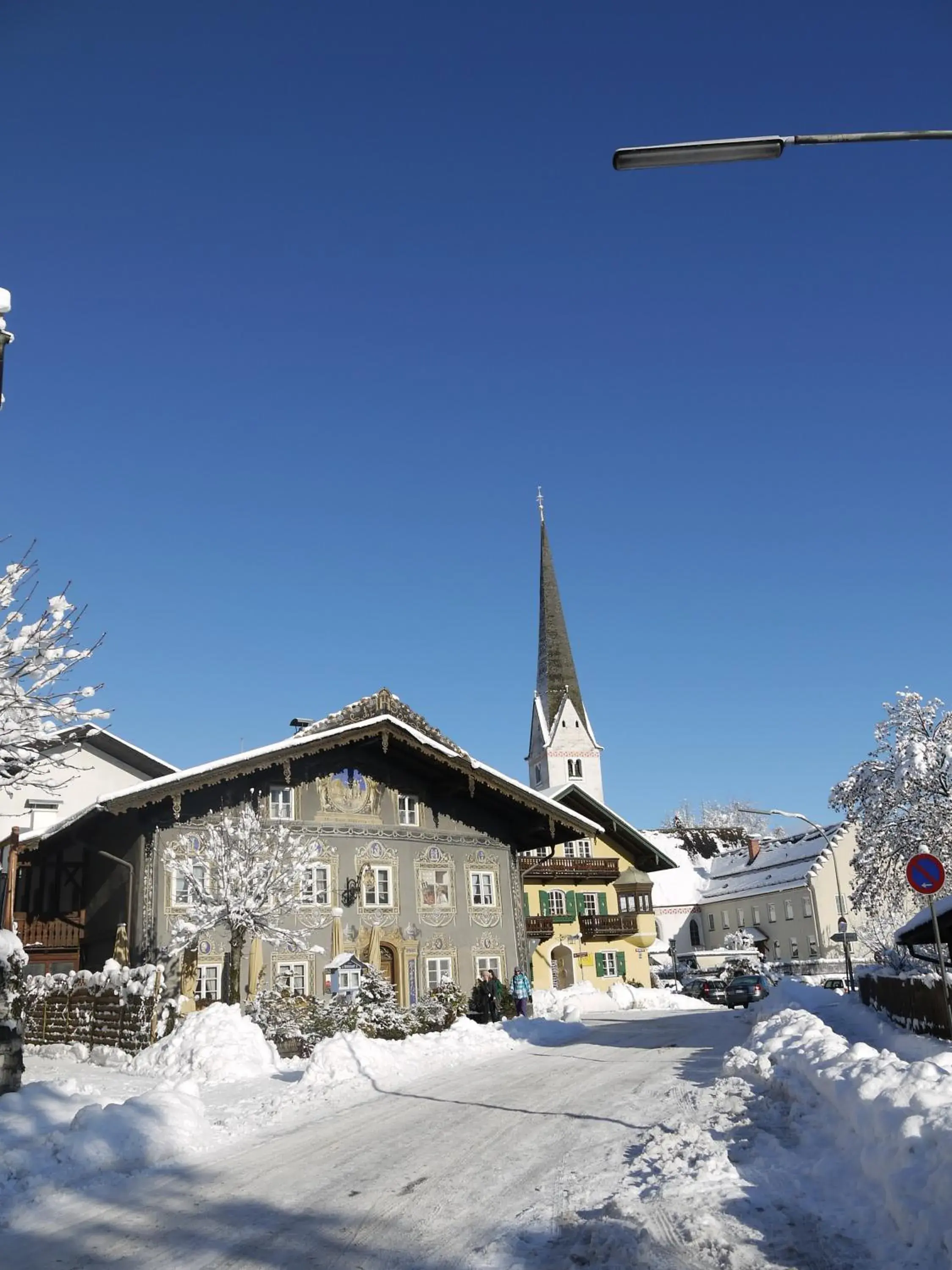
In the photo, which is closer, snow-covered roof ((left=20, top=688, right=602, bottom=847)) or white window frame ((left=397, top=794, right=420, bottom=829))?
snow-covered roof ((left=20, top=688, right=602, bottom=847))

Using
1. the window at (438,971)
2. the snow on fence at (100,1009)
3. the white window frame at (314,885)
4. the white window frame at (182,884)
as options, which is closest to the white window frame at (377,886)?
the white window frame at (314,885)

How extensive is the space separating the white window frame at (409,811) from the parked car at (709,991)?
16378 millimetres

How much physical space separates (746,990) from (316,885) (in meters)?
18.4

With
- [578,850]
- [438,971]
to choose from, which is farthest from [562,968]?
[438,971]

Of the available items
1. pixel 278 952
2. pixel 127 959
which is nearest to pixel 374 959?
pixel 278 952

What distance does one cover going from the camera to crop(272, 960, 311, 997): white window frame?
31.1m

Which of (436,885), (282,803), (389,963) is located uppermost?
(282,803)

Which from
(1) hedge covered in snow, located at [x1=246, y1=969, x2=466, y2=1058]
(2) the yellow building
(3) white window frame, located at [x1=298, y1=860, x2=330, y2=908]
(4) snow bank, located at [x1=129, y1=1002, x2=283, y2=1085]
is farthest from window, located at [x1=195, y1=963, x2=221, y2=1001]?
(2) the yellow building

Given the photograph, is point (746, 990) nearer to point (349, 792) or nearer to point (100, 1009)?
point (349, 792)

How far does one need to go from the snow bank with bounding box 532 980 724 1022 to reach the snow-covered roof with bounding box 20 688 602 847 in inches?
307

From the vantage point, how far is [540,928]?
150ft

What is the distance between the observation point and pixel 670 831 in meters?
91.4

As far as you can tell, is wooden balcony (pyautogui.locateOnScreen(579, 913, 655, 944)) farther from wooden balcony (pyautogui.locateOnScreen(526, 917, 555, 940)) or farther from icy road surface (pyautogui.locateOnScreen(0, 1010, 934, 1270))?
icy road surface (pyautogui.locateOnScreen(0, 1010, 934, 1270))

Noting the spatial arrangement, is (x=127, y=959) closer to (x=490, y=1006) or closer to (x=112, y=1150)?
(x=490, y=1006)
